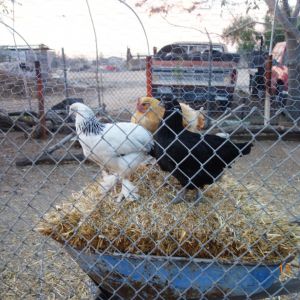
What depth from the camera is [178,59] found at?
8000 mm

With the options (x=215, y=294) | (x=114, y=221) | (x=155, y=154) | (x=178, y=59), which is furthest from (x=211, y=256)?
(x=178, y=59)

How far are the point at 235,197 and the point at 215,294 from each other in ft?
2.25

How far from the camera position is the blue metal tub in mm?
1875

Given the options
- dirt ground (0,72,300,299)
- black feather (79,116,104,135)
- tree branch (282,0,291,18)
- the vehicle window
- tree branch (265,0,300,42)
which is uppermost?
tree branch (282,0,291,18)

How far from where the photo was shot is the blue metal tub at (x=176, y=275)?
1.88 meters

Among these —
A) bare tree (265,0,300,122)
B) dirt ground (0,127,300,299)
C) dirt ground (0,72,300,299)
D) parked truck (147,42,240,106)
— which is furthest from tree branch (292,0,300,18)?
dirt ground (0,127,300,299)

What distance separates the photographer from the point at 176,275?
1.91 metres

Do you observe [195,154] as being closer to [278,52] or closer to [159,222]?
[159,222]

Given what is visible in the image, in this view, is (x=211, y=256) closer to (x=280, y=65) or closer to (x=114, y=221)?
(x=114, y=221)

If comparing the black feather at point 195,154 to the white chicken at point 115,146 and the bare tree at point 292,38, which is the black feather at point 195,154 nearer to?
the white chicken at point 115,146

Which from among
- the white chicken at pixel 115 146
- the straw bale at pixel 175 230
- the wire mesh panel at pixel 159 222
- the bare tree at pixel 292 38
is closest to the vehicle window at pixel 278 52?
the bare tree at pixel 292 38

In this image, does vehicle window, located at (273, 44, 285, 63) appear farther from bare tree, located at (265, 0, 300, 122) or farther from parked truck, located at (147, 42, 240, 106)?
bare tree, located at (265, 0, 300, 122)

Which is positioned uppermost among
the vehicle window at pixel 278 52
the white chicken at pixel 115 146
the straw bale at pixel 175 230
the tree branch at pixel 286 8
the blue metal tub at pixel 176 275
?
the tree branch at pixel 286 8

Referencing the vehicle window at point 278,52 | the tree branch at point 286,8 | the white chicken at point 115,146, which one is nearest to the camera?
the white chicken at point 115,146
